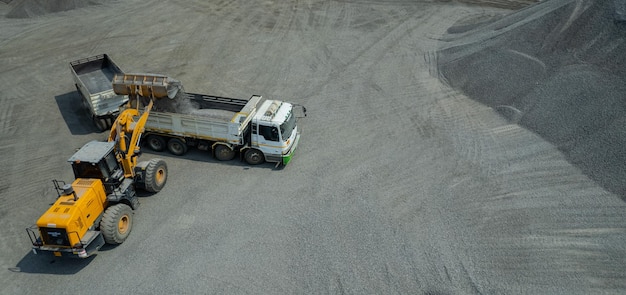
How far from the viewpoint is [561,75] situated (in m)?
20.8

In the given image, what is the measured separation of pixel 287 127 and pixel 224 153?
287 cm

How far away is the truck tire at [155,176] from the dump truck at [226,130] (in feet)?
6.42

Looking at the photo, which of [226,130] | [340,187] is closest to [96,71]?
[226,130]

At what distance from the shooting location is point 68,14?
3303 cm

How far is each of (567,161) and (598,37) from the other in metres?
8.56

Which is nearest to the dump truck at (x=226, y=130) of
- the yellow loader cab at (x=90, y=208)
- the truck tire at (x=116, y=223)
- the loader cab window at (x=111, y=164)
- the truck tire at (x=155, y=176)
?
the truck tire at (x=155, y=176)

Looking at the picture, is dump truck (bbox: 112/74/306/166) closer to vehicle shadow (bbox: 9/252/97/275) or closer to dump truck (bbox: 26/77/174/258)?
dump truck (bbox: 26/77/174/258)

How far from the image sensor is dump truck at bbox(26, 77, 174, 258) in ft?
40.1

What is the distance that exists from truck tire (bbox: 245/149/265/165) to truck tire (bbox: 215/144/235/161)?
25.8 inches

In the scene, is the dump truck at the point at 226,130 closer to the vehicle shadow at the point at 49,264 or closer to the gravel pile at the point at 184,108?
the gravel pile at the point at 184,108

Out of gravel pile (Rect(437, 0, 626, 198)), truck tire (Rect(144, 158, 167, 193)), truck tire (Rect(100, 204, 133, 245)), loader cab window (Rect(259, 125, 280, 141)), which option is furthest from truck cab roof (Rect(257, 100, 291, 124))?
gravel pile (Rect(437, 0, 626, 198))

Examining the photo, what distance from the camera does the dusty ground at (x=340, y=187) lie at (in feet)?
42.1

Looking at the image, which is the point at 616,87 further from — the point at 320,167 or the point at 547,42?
the point at 320,167

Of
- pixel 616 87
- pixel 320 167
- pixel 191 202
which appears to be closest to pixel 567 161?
pixel 616 87
